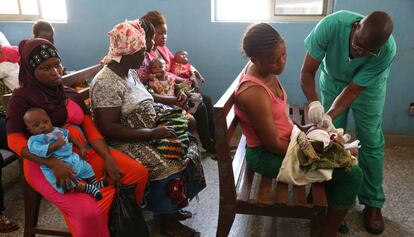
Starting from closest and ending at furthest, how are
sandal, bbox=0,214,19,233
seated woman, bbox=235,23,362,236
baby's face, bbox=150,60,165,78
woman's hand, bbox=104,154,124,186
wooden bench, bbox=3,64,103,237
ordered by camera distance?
seated woman, bbox=235,23,362,236 → woman's hand, bbox=104,154,124,186 → wooden bench, bbox=3,64,103,237 → sandal, bbox=0,214,19,233 → baby's face, bbox=150,60,165,78

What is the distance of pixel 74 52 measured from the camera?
3.51 m

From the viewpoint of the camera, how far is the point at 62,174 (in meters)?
1.55

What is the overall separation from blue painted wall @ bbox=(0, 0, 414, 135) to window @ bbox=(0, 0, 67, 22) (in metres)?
0.16

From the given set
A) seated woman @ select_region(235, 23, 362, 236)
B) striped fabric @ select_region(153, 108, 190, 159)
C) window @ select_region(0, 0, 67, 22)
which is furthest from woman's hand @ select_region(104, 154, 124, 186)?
window @ select_region(0, 0, 67, 22)

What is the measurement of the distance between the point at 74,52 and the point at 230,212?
2.55 m

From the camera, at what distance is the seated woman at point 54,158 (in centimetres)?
157

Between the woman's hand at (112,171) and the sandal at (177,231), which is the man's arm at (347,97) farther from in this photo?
the woman's hand at (112,171)

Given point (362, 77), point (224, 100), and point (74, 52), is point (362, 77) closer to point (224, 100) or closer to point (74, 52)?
point (224, 100)

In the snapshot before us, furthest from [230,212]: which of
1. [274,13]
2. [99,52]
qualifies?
[99,52]

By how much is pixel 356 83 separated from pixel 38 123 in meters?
1.59

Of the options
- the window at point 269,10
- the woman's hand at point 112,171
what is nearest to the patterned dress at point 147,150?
the woman's hand at point 112,171

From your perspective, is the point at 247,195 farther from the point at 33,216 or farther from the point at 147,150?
the point at 33,216

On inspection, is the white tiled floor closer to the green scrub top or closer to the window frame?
the green scrub top

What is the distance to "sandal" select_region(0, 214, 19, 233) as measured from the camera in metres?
2.09
